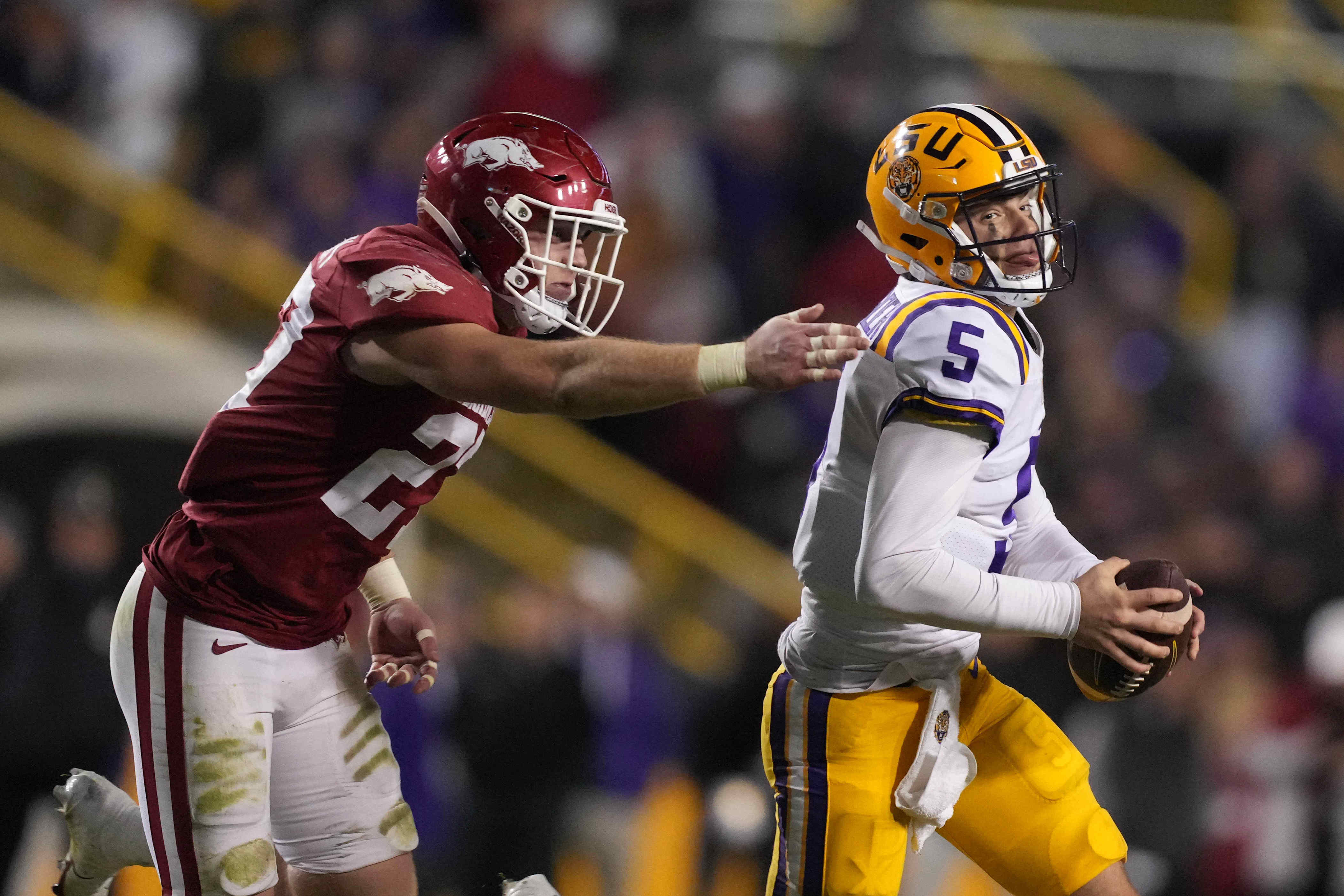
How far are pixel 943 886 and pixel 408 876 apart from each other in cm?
259

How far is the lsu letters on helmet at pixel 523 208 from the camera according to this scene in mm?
2965

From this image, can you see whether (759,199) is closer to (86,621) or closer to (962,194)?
(86,621)

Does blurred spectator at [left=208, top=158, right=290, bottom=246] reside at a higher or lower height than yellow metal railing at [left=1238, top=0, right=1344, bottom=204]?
lower

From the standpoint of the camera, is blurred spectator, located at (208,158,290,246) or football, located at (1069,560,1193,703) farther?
blurred spectator, located at (208,158,290,246)

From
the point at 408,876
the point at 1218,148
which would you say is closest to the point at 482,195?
the point at 408,876

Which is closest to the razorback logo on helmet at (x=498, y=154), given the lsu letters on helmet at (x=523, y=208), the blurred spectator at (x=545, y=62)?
the lsu letters on helmet at (x=523, y=208)

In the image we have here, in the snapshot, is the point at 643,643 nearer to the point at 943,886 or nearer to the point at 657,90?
the point at 943,886

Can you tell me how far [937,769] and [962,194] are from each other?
1.12 meters

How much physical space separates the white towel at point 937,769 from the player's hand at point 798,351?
3.03 ft

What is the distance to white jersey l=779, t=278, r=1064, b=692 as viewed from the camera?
2783 millimetres

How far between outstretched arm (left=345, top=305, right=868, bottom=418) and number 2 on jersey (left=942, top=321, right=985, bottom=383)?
279mm

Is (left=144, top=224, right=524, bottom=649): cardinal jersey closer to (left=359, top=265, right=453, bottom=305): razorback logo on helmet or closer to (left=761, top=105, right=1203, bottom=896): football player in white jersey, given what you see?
(left=359, top=265, right=453, bottom=305): razorback logo on helmet

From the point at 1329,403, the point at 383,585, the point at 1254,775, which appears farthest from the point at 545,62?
the point at 383,585

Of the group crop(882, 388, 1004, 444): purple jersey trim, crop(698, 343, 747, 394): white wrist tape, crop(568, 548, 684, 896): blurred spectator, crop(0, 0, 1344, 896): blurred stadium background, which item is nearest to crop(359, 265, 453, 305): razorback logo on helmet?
crop(698, 343, 747, 394): white wrist tape
